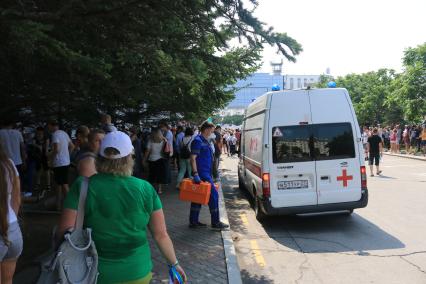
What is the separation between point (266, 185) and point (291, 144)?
85 centimetres

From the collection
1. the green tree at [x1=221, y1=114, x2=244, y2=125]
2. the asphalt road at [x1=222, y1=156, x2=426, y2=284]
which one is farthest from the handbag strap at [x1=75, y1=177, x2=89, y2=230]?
the green tree at [x1=221, y1=114, x2=244, y2=125]

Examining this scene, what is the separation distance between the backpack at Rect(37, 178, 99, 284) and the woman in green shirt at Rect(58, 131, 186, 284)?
10 cm

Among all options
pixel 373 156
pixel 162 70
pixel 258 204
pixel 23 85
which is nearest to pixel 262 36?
pixel 162 70

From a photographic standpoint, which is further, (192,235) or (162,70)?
(192,235)

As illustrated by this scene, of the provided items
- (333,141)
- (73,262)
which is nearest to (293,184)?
(333,141)

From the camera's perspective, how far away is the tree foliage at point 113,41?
397 cm

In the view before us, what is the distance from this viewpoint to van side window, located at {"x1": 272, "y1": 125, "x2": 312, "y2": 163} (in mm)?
8062

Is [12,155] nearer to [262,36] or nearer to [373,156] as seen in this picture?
[262,36]

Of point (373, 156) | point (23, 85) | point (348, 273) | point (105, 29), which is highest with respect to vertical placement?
point (105, 29)

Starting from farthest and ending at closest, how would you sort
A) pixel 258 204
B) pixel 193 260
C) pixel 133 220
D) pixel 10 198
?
pixel 258 204 < pixel 193 260 < pixel 10 198 < pixel 133 220

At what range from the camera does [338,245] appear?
707 cm

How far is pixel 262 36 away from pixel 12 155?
6101mm

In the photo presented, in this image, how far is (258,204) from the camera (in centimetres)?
878

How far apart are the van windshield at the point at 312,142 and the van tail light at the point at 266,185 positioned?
1.14ft
